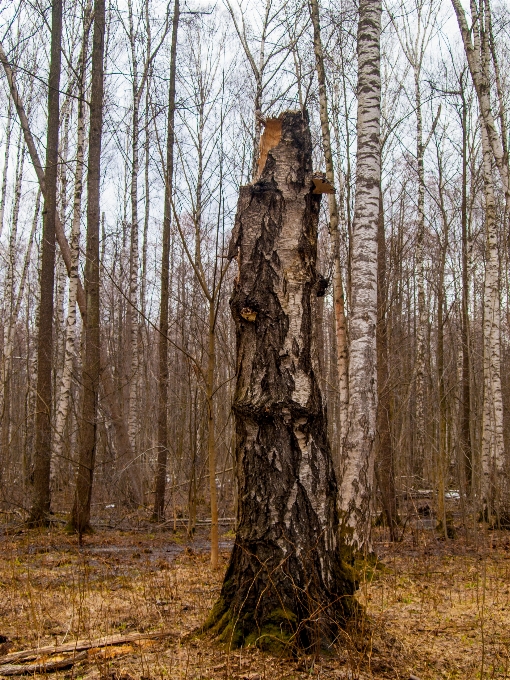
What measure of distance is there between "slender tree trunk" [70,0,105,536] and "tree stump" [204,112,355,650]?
16.3 ft

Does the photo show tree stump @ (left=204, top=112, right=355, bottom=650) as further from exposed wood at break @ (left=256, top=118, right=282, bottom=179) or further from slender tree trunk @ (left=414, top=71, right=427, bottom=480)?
slender tree trunk @ (left=414, top=71, right=427, bottom=480)

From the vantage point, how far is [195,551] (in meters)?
7.53

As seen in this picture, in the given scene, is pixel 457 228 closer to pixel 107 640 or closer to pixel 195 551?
pixel 195 551

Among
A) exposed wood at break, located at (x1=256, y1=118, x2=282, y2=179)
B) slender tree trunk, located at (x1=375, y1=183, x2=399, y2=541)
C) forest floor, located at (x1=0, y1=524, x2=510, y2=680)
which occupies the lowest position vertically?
forest floor, located at (x1=0, y1=524, x2=510, y2=680)

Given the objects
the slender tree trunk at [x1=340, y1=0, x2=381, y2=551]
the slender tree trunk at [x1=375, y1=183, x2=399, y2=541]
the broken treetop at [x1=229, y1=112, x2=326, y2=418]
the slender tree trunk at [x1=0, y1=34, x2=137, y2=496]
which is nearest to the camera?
the broken treetop at [x1=229, y1=112, x2=326, y2=418]

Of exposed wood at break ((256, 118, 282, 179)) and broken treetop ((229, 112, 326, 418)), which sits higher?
exposed wood at break ((256, 118, 282, 179))

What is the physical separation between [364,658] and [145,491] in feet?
34.5

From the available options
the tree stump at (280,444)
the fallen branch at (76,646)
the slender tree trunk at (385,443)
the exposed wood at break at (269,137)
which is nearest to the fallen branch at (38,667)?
the fallen branch at (76,646)

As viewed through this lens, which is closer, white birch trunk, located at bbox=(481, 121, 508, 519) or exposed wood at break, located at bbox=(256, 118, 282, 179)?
exposed wood at break, located at bbox=(256, 118, 282, 179)

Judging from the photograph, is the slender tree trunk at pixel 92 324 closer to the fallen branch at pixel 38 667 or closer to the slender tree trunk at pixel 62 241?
the slender tree trunk at pixel 62 241

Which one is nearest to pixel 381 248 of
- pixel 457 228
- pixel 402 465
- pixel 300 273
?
pixel 402 465

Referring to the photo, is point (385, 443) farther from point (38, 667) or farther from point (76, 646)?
point (38, 667)

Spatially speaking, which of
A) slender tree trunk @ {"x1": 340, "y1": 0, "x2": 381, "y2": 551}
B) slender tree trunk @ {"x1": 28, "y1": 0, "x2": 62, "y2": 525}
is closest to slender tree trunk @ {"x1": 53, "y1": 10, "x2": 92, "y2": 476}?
slender tree trunk @ {"x1": 28, "y1": 0, "x2": 62, "y2": 525}

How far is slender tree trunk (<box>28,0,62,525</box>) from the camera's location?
8.62 m
